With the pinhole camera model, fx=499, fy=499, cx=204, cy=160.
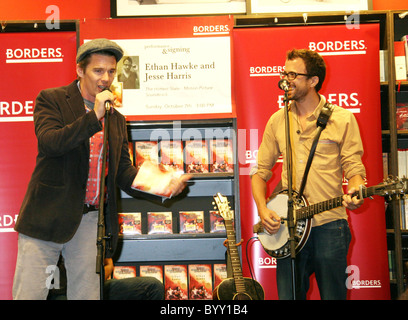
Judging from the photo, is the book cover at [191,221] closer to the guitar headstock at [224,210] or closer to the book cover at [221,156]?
the book cover at [221,156]

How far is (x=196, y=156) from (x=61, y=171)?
2004 mm

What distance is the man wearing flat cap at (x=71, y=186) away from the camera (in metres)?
2.21

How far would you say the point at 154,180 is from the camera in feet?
8.18

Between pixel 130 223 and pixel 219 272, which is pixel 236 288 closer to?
pixel 219 272

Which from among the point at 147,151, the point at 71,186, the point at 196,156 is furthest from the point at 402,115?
the point at 71,186

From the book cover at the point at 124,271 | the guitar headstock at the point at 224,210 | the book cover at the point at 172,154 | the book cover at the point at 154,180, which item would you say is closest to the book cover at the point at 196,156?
the book cover at the point at 172,154

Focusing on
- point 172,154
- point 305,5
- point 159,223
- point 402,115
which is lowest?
point 159,223

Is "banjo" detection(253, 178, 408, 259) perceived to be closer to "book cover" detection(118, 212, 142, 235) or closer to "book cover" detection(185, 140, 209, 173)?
"book cover" detection(185, 140, 209, 173)

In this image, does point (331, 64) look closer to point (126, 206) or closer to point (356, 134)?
point (356, 134)

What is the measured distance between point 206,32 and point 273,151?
4.65ft

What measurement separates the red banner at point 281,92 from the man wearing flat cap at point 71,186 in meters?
1.74

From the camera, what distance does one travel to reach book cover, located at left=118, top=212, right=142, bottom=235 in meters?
4.18

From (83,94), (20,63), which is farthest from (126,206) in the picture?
(83,94)
